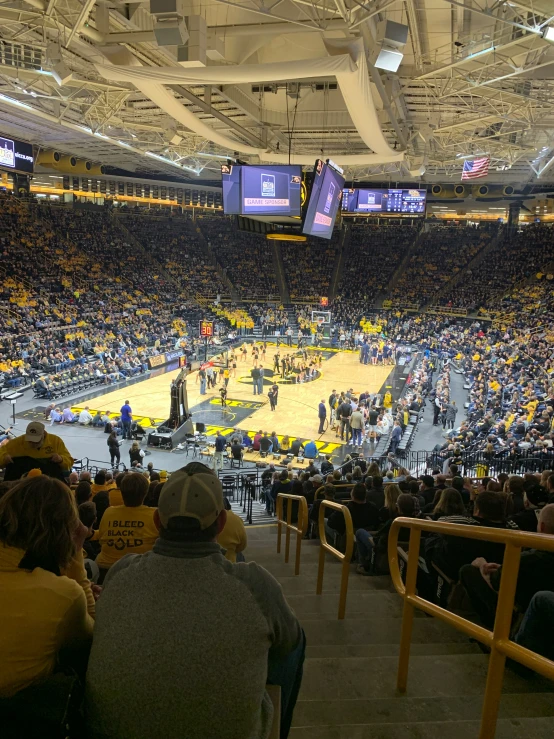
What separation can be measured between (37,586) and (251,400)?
20.4 m

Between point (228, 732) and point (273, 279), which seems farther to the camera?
point (273, 279)

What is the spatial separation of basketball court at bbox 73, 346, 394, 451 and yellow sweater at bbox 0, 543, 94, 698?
15.8 metres

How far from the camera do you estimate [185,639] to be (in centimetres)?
159

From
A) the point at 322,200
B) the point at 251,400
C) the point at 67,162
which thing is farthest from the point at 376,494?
the point at 67,162

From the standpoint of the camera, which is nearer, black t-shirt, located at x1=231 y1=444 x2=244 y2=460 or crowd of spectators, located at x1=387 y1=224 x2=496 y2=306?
black t-shirt, located at x1=231 y1=444 x2=244 y2=460

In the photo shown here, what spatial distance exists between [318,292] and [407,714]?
42.6 m

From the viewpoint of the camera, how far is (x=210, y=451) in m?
16.1

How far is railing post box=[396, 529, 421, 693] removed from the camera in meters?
2.89

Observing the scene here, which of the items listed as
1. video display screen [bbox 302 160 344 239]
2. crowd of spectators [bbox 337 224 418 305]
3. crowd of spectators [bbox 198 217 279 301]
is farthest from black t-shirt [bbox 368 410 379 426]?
crowd of spectators [bbox 198 217 279 301]

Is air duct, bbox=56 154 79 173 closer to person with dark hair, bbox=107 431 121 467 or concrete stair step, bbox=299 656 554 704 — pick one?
person with dark hair, bbox=107 431 121 467

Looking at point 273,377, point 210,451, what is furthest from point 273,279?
point 210,451

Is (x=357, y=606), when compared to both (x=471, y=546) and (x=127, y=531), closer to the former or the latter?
(x=471, y=546)

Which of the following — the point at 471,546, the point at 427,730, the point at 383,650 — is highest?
the point at 471,546

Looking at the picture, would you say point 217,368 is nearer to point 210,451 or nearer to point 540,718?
point 210,451
